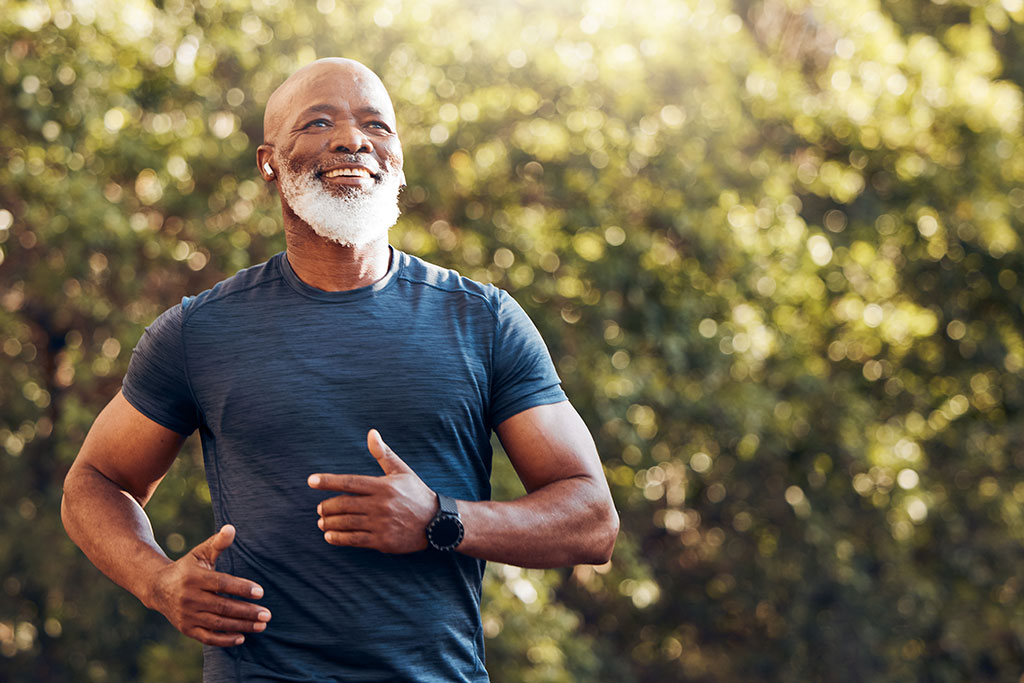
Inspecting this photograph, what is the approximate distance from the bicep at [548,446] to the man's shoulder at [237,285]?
504 mm

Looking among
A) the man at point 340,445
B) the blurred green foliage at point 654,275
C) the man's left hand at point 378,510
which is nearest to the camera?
the man's left hand at point 378,510

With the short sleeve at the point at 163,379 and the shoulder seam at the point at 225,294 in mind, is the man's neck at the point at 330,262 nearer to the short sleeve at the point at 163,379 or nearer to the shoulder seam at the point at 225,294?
the shoulder seam at the point at 225,294

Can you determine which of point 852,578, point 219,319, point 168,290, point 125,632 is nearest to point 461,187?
point 168,290

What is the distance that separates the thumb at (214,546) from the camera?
1792mm

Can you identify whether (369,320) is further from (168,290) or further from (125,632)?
(125,632)

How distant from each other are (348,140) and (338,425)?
51 cm

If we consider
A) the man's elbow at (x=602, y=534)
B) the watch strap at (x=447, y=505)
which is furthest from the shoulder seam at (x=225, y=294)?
the man's elbow at (x=602, y=534)

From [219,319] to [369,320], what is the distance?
26 centimetres

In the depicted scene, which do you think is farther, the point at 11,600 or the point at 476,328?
the point at 11,600

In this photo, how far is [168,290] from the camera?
24.1 ft

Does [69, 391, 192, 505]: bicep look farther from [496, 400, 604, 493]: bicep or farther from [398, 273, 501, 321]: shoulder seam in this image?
[496, 400, 604, 493]: bicep

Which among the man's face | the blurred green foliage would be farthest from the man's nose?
the blurred green foliage

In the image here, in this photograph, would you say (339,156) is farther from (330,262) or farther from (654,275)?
(654,275)

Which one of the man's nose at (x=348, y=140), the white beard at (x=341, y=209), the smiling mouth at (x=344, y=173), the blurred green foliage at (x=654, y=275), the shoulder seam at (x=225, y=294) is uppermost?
the man's nose at (x=348, y=140)
